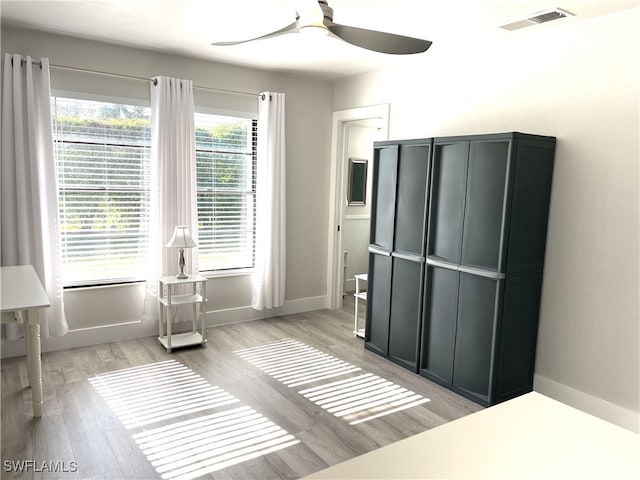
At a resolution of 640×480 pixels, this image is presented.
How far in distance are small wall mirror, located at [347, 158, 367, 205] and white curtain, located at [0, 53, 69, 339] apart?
3.43 m

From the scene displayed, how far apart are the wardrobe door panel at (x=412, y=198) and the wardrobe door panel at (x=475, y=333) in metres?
0.52

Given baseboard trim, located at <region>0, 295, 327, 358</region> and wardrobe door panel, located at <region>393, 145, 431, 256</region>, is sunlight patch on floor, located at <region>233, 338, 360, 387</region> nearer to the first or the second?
baseboard trim, located at <region>0, 295, 327, 358</region>

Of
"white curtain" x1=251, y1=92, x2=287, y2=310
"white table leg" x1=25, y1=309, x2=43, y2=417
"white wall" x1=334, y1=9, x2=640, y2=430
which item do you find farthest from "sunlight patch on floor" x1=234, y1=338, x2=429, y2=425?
"white table leg" x1=25, y1=309, x2=43, y2=417

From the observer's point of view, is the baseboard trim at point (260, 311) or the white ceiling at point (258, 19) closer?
the white ceiling at point (258, 19)

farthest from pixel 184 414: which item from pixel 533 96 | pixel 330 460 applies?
pixel 533 96

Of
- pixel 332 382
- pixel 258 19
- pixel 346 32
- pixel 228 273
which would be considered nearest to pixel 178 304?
pixel 228 273

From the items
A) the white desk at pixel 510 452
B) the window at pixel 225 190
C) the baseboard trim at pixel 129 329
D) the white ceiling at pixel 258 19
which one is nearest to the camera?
the white desk at pixel 510 452

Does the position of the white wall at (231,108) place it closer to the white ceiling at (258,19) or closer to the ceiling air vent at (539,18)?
the white ceiling at (258,19)

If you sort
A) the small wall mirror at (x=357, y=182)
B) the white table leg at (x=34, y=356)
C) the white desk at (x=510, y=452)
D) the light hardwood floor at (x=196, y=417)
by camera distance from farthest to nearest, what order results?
the small wall mirror at (x=357, y=182), the white table leg at (x=34, y=356), the light hardwood floor at (x=196, y=417), the white desk at (x=510, y=452)

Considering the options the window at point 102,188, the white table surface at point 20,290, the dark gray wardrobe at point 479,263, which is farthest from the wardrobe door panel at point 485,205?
the window at point 102,188

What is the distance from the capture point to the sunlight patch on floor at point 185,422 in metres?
2.54

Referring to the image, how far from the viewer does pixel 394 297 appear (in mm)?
3928

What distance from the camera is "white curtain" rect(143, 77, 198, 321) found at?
4.18 meters

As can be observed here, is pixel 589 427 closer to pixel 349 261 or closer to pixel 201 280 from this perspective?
pixel 201 280
